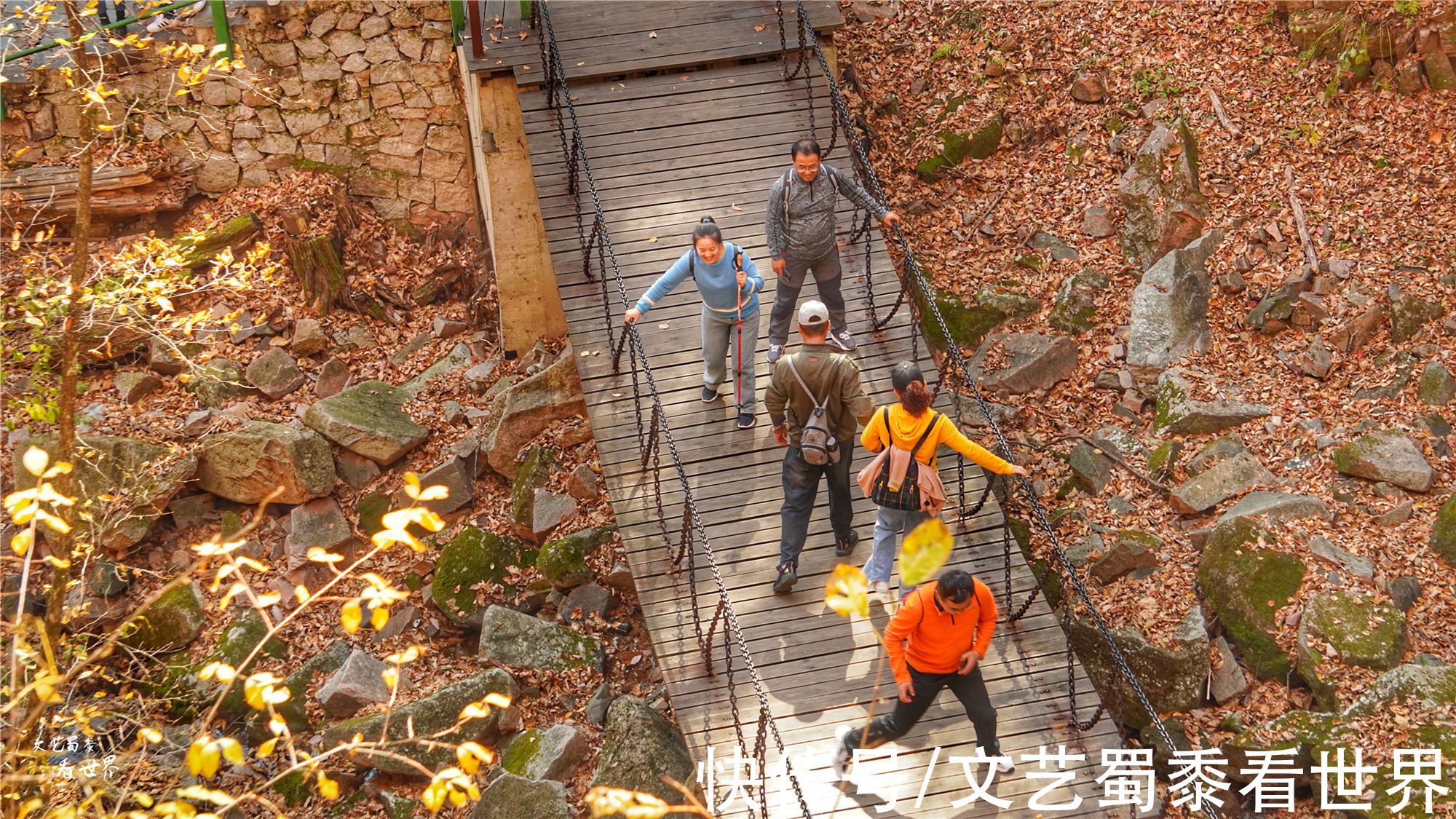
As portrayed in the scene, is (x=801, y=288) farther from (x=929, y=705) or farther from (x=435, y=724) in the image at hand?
(x=435, y=724)

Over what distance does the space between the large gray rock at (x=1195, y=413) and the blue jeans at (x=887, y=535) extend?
11.1 ft

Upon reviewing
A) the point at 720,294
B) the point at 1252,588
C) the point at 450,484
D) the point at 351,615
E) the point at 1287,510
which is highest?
the point at 720,294

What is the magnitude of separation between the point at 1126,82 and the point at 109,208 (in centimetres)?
1025

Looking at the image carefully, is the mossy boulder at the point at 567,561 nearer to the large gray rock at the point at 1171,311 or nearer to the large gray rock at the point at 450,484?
the large gray rock at the point at 450,484

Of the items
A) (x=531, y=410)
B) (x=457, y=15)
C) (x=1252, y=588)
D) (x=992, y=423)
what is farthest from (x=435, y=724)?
(x=457, y=15)

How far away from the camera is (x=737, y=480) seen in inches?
339

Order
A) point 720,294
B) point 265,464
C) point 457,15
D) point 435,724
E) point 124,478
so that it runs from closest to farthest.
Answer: point 720,294
point 435,724
point 124,478
point 265,464
point 457,15

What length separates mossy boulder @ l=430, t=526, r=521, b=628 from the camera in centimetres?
1026

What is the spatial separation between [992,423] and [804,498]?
157 centimetres

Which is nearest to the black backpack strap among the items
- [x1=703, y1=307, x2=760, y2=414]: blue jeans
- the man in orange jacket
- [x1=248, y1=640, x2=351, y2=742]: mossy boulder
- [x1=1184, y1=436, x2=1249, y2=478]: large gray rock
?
the man in orange jacket

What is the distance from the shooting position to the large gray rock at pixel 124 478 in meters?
10.5

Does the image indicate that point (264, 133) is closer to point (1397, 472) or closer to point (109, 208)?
point (109, 208)

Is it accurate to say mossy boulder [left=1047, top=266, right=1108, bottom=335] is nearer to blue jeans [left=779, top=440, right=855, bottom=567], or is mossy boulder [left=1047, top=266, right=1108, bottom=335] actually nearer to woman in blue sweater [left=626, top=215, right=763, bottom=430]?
woman in blue sweater [left=626, top=215, right=763, bottom=430]

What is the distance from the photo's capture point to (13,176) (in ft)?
38.7
